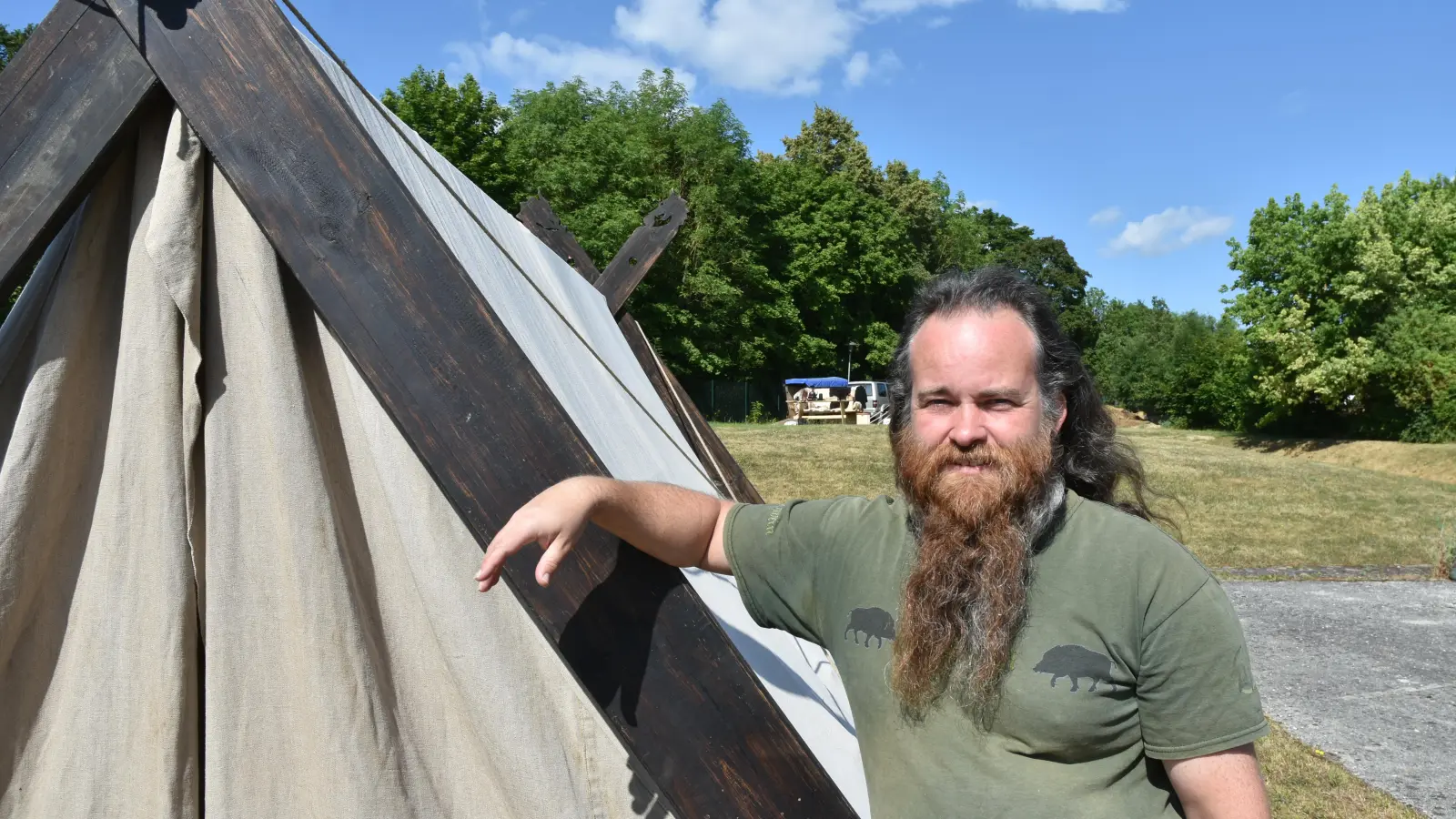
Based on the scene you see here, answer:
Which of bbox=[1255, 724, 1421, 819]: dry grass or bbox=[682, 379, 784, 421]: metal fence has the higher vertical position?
bbox=[682, 379, 784, 421]: metal fence

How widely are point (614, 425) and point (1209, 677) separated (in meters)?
1.62

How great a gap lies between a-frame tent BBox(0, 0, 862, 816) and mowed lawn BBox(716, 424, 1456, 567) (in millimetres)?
8518

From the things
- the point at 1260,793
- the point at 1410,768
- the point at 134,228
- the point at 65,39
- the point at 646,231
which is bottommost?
the point at 1410,768

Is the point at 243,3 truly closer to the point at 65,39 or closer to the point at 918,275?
the point at 65,39

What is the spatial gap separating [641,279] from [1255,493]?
13.9 meters

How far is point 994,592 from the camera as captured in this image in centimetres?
139

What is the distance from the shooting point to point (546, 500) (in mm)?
1362

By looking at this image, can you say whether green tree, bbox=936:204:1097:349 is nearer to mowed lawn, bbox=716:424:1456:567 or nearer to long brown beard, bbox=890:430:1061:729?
mowed lawn, bbox=716:424:1456:567

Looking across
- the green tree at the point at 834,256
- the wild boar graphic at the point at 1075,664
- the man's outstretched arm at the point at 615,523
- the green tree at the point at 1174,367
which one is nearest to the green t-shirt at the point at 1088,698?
the wild boar graphic at the point at 1075,664

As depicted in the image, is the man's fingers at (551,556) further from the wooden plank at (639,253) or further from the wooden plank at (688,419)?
the wooden plank at (639,253)

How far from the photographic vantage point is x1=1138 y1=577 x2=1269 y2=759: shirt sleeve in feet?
4.22

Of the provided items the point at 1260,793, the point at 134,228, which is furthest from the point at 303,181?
the point at 1260,793

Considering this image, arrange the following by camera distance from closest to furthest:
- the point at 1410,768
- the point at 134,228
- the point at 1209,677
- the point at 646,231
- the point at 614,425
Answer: the point at 1209,677 < the point at 134,228 < the point at 614,425 < the point at 1410,768 < the point at 646,231

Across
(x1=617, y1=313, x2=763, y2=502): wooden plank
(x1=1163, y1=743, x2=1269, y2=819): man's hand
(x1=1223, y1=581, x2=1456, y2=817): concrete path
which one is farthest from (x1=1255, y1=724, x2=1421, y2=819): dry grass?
(x1=1163, y1=743, x2=1269, y2=819): man's hand
